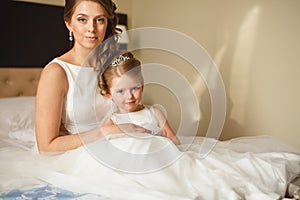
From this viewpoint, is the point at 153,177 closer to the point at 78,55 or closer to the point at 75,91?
the point at 75,91

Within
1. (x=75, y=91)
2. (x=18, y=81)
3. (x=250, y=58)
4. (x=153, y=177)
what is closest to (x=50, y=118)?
(x=75, y=91)

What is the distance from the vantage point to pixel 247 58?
2.63 metres

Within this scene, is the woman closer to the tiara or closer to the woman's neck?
the woman's neck

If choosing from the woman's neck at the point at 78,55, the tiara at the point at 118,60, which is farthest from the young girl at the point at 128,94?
the woman's neck at the point at 78,55

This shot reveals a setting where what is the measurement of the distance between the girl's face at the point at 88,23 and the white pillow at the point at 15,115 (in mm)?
924

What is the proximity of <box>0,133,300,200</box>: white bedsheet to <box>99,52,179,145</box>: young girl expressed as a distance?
0.96 feet

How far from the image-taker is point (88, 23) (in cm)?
141

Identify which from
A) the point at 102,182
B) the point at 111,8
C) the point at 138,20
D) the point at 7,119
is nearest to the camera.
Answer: the point at 102,182

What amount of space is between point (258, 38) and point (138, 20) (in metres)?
1.41

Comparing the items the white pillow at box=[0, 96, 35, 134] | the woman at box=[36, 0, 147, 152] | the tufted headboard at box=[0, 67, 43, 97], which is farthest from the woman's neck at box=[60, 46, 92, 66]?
the tufted headboard at box=[0, 67, 43, 97]

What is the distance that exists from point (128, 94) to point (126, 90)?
0.02 metres

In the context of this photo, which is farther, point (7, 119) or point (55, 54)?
point (55, 54)

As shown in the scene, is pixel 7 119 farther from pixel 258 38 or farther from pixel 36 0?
pixel 258 38

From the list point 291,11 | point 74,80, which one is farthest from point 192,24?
point 74,80
